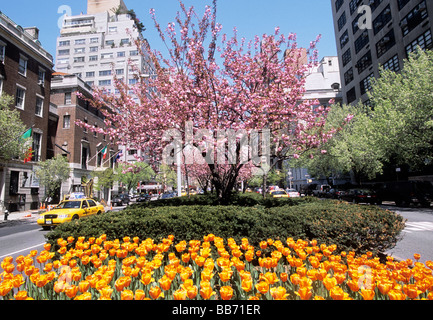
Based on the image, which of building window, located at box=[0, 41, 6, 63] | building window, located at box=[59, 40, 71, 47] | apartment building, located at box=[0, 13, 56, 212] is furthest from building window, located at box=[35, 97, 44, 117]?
building window, located at box=[59, 40, 71, 47]

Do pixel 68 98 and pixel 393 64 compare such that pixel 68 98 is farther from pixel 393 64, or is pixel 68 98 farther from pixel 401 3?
pixel 401 3

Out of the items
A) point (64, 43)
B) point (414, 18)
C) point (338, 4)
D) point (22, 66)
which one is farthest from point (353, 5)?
point (64, 43)

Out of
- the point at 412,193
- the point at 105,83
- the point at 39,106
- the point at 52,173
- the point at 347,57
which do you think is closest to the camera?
the point at 412,193

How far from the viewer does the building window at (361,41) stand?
1601 inches

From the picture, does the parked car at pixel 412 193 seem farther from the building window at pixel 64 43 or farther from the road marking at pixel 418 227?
the building window at pixel 64 43

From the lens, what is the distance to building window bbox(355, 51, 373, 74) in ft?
130

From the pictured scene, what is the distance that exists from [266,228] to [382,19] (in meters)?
44.7

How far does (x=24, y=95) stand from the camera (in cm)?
2725

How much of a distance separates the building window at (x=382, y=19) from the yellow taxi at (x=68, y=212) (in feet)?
145

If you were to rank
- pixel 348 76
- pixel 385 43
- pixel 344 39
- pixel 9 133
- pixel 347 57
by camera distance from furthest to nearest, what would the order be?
pixel 344 39
pixel 347 57
pixel 348 76
pixel 385 43
pixel 9 133

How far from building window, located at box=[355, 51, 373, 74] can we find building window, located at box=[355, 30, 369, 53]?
209 cm

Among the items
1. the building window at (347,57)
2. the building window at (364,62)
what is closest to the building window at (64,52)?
the building window at (347,57)
